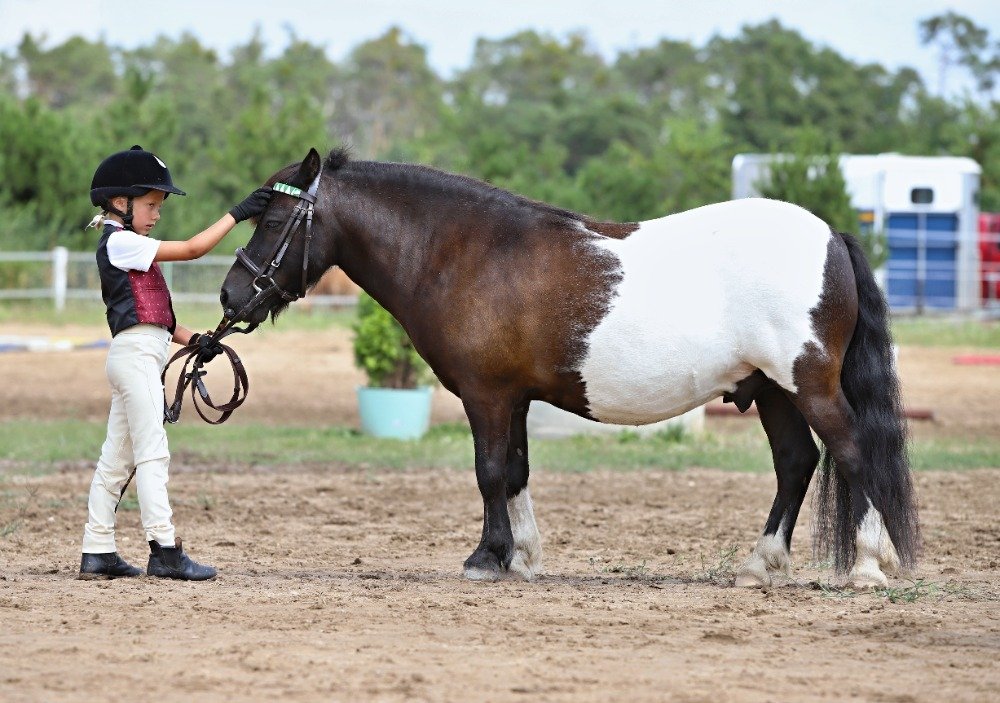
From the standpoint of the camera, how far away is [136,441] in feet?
19.7

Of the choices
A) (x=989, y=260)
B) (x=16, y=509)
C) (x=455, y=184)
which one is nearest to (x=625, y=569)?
(x=455, y=184)

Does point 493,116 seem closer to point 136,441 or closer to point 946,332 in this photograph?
point 946,332

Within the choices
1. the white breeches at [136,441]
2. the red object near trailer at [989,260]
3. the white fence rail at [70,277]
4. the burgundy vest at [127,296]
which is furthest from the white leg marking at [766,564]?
the red object near trailer at [989,260]

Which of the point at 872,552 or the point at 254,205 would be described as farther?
the point at 254,205

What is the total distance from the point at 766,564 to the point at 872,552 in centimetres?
48

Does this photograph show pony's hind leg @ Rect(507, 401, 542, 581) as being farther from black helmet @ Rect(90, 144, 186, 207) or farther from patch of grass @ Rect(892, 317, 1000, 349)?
patch of grass @ Rect(892, 317, 1000, 349)

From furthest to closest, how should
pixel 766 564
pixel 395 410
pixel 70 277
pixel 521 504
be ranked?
pixel 70 277 < pixel 395 410 < pixel 521 504 < pixel 766 564

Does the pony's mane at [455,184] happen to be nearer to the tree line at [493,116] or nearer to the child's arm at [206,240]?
the child's arm at [206,240]

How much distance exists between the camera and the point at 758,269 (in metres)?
5.85

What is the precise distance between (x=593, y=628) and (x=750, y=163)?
73.8ft

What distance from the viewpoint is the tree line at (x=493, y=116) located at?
96.5 ft

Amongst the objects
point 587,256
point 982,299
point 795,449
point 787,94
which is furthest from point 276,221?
point 787,94

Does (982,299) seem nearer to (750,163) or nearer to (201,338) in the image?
(750,163)

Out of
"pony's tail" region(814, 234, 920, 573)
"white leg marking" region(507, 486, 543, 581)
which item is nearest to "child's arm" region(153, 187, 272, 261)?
"white leg marking" region(507, 486, 543, 581)
